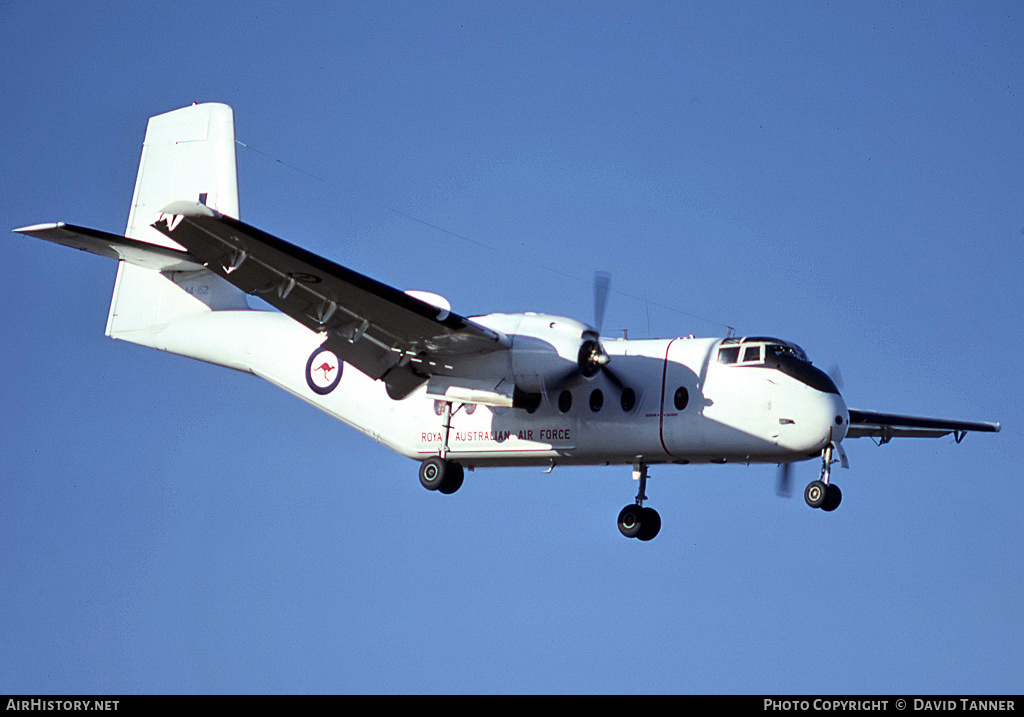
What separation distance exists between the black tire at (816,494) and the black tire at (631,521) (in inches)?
131

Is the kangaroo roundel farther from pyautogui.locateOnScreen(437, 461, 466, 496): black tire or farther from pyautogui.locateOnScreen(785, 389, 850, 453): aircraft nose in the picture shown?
pyautogui.locateOnScreen(785, 389, 850, 453): aircraft nose

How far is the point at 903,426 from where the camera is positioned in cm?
A: 2505

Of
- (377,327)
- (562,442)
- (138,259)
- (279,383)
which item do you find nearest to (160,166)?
(138,259)

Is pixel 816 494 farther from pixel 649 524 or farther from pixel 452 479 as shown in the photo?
pixel 452 479

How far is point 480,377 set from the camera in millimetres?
21438

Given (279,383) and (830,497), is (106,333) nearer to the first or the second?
(279,383)

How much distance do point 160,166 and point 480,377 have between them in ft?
29.4

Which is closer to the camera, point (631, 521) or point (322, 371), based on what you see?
point (631, 521)

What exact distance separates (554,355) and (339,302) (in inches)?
134

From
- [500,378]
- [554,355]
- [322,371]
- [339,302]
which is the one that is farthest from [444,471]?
[322,371]

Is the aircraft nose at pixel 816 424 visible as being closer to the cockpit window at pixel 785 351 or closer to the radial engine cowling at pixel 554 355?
the cockpit window at pixel 785 351

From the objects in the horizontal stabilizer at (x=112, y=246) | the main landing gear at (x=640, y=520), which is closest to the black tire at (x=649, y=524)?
the main landing gear at (x=640, y=520)
